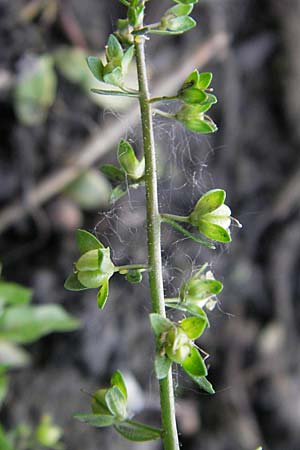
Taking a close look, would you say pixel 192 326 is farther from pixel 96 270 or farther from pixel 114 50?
pixel 114 50

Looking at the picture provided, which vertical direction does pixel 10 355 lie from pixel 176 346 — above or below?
below

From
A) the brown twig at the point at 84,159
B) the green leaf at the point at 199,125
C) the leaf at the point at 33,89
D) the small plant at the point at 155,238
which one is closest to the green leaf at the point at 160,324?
the small plant at the point at 155,238

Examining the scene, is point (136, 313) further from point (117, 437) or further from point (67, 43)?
Result: point (67, 43)

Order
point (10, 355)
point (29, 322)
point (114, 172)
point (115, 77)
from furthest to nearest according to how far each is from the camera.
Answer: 1. point (10, 355)
2. point (29, 322)
3. point (114, 172)
4. point (115, 77)

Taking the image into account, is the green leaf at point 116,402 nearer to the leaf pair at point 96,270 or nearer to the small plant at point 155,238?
the small plant at point 155,238

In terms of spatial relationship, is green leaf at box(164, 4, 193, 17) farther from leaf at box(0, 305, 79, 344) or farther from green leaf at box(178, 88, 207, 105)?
leaf at box(0, 305, 79, 344)

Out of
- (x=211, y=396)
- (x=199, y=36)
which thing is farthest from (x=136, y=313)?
(x=199, y=36)

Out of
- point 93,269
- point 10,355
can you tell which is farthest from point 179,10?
point 10,355
